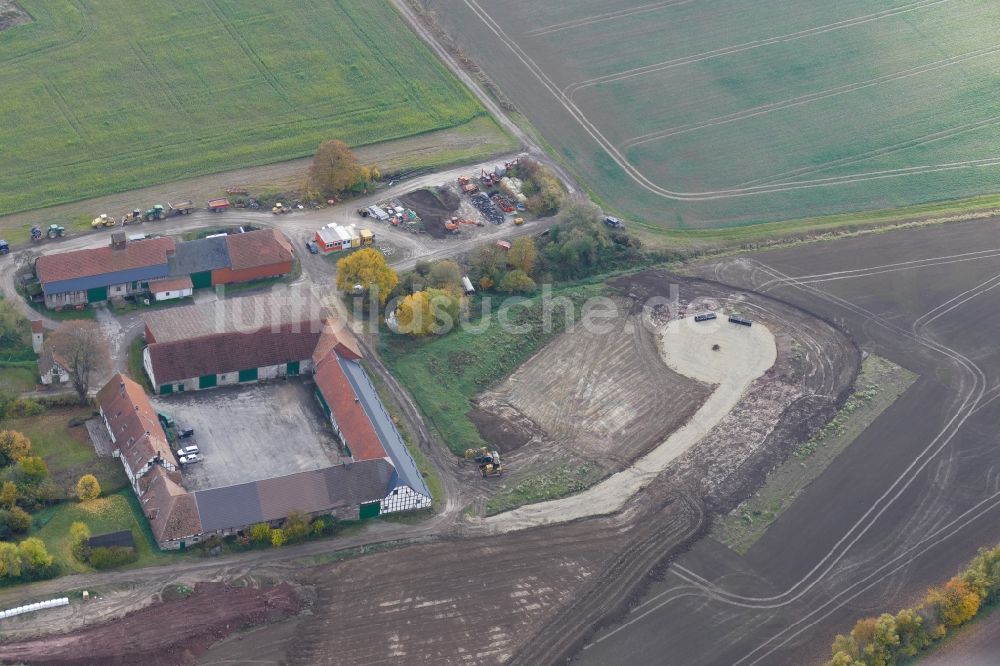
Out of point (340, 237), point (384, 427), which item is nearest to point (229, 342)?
point (384, 427)

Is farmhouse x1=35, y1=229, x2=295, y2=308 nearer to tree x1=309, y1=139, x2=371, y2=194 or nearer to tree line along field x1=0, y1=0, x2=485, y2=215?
tree x1=309, y1=139, x2=371, y2=194

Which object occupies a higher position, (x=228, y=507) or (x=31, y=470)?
(x=31, y=470)

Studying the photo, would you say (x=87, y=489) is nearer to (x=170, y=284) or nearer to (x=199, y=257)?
(x=170, y=284)

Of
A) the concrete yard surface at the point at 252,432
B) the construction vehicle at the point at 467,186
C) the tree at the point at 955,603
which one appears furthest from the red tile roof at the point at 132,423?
the tree at the point at 955,603

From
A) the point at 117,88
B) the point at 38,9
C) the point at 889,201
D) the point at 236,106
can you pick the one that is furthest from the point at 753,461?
the point at 38,9

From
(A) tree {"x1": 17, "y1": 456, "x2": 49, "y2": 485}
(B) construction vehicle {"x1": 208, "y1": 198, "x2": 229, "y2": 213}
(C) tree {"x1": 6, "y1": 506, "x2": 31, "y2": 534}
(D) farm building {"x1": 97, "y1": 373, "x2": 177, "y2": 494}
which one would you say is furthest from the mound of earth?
(C) tree {"x1": 6, "y1": 506, "x2": 31, "y2": 534}

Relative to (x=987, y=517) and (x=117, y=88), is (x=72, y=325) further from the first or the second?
(x=987, y=517)
